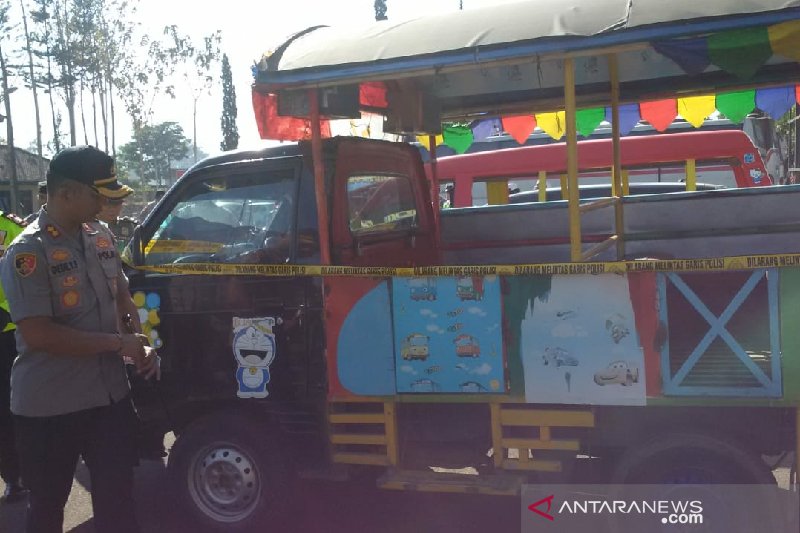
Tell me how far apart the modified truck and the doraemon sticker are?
0.04ft

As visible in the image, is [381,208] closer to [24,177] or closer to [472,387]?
[472,387]

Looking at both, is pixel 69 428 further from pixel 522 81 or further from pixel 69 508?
pixel 522 81

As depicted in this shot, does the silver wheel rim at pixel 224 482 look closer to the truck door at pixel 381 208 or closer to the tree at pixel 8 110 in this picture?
the truck door at pixel 381 208

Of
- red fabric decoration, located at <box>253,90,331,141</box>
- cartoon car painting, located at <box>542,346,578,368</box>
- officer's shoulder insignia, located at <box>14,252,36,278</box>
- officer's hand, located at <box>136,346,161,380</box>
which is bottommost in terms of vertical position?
cartoon car painting, located at <box>542,346,578,368</box>

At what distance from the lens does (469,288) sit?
3408 mm

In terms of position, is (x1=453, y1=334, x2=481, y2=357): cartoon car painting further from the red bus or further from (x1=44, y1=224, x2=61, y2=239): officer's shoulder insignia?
the red bus

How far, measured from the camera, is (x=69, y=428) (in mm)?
2803

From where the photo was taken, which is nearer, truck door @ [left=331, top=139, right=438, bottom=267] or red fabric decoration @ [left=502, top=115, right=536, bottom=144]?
truck door @ [left=331, top=139, right=438, bottom=267]

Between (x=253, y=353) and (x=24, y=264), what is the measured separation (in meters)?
1.37

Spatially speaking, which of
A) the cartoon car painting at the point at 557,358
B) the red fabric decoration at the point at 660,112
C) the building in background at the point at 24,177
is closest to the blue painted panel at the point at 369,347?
the cartoon car painting at the point at 557,358

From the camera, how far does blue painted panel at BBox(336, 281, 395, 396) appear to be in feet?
11.7

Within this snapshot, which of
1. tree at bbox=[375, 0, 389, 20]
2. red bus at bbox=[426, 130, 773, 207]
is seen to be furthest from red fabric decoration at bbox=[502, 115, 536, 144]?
tree at bbox=[375, 0, 389, 20]

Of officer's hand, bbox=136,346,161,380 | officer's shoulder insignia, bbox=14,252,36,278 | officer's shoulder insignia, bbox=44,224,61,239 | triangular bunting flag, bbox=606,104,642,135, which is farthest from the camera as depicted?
triangular bunting flag, bbox=606,104,642,135

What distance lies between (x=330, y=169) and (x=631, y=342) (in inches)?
69.2
